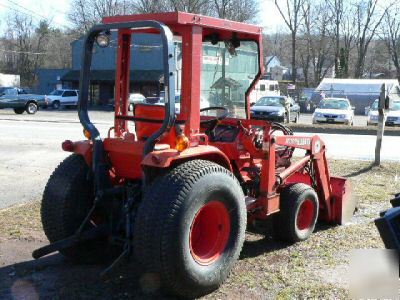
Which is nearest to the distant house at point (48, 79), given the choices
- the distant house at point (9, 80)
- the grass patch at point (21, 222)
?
the distant house at point (9, 80)

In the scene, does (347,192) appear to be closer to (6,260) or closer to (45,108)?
(6,260)

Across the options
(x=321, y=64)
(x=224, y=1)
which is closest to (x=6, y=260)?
(x=224, y=1)

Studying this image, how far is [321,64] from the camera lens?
231 ft

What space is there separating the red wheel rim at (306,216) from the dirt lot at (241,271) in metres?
0.17

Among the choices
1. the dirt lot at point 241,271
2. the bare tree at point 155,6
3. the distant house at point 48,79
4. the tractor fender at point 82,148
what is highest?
the bare tree at point 155,6

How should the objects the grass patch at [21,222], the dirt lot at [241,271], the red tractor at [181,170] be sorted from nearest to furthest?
1. the red tractor at [181,170]
2. the dirt lot at [241,271]
3. the grass patch at [21,222]

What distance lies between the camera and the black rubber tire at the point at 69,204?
473 centimetres

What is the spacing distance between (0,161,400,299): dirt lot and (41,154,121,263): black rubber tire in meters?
0.19

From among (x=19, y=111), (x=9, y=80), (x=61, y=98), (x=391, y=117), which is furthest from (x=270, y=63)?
(x=391, y=117)

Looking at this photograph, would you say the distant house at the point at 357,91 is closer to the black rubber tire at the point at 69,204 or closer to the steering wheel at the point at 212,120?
the steering wheel at the point at 212,120

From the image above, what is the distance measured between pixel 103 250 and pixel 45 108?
119 ft

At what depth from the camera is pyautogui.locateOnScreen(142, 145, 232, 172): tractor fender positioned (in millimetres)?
4039

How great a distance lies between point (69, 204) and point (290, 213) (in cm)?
226

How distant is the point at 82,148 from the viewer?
4875mm
